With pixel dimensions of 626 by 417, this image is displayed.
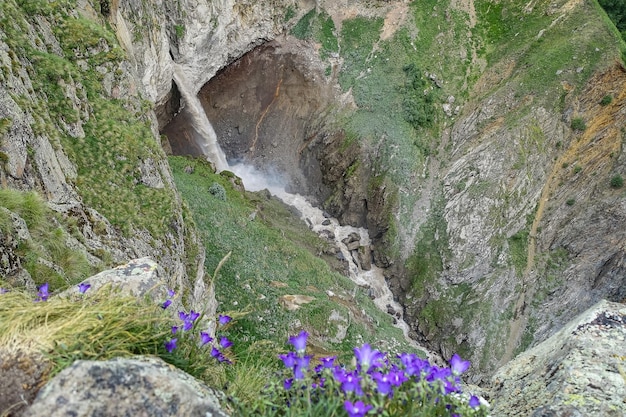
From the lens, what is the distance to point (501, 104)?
125 ft

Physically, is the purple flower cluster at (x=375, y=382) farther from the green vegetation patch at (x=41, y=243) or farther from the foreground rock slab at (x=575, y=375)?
the green vegetation patch at (x=41, y=243)

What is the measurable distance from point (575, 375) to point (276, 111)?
41344mm

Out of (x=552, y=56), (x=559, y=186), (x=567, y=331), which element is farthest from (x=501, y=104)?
(x=567, y=331)

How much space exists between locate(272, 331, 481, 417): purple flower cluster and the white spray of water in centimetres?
3193

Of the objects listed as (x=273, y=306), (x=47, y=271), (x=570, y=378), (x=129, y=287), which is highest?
(x=570, y=378)

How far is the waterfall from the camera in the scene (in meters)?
38.6

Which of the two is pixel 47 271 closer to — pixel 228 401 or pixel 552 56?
pixel 228 401

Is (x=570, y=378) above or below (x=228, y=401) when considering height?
above

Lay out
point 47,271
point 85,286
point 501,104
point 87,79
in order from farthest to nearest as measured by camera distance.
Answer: point 501,104, point 87,79, point 47,271, point 85,286

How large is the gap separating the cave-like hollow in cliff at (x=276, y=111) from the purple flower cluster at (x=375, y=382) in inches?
1496

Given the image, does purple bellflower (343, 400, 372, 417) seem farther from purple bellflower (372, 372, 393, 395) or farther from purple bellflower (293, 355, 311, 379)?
purple bellflower (293, 355, 311, 379)

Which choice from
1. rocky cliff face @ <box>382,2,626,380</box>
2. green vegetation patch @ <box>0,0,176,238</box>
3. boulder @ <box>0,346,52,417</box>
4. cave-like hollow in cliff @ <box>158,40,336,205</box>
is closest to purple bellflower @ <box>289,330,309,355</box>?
boulder @ <box>0,346,52,417</box>

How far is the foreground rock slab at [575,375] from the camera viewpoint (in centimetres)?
410

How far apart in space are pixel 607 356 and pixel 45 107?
15.7 metres
